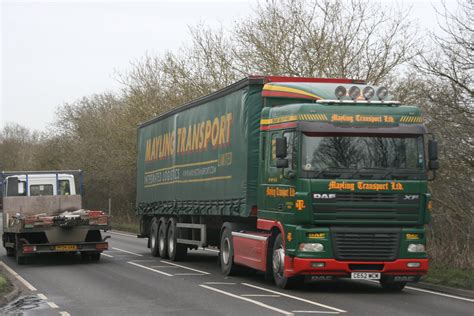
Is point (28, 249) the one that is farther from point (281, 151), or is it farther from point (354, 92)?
point (354, 92)

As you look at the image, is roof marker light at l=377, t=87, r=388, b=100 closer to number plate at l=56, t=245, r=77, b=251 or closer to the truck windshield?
the truck windshield

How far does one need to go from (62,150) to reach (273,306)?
60.0m

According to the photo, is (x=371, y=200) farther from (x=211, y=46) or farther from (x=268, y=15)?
(x=211, y=46)

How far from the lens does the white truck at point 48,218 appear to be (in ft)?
71.4

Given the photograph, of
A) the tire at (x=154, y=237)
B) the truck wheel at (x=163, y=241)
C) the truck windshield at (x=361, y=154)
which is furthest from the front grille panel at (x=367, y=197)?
the tire at (x=154, y=237)

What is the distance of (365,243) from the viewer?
49.1ft

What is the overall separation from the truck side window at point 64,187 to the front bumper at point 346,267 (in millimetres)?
12164

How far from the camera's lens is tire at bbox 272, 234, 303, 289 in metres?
15.5

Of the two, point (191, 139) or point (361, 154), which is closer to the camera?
point (361, 154)

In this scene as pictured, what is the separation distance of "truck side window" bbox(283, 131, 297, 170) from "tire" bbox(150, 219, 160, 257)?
1051 cm

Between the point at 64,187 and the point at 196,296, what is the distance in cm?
1232

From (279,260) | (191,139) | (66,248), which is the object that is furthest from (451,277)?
(66,248)

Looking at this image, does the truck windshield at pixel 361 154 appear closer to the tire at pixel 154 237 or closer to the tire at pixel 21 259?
the tire at pixel 21 259

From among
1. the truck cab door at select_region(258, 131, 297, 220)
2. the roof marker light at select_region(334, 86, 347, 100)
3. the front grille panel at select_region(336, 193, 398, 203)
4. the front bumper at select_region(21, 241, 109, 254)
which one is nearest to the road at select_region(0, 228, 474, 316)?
the front bumper at select_region(21, 241, 109, 254)
